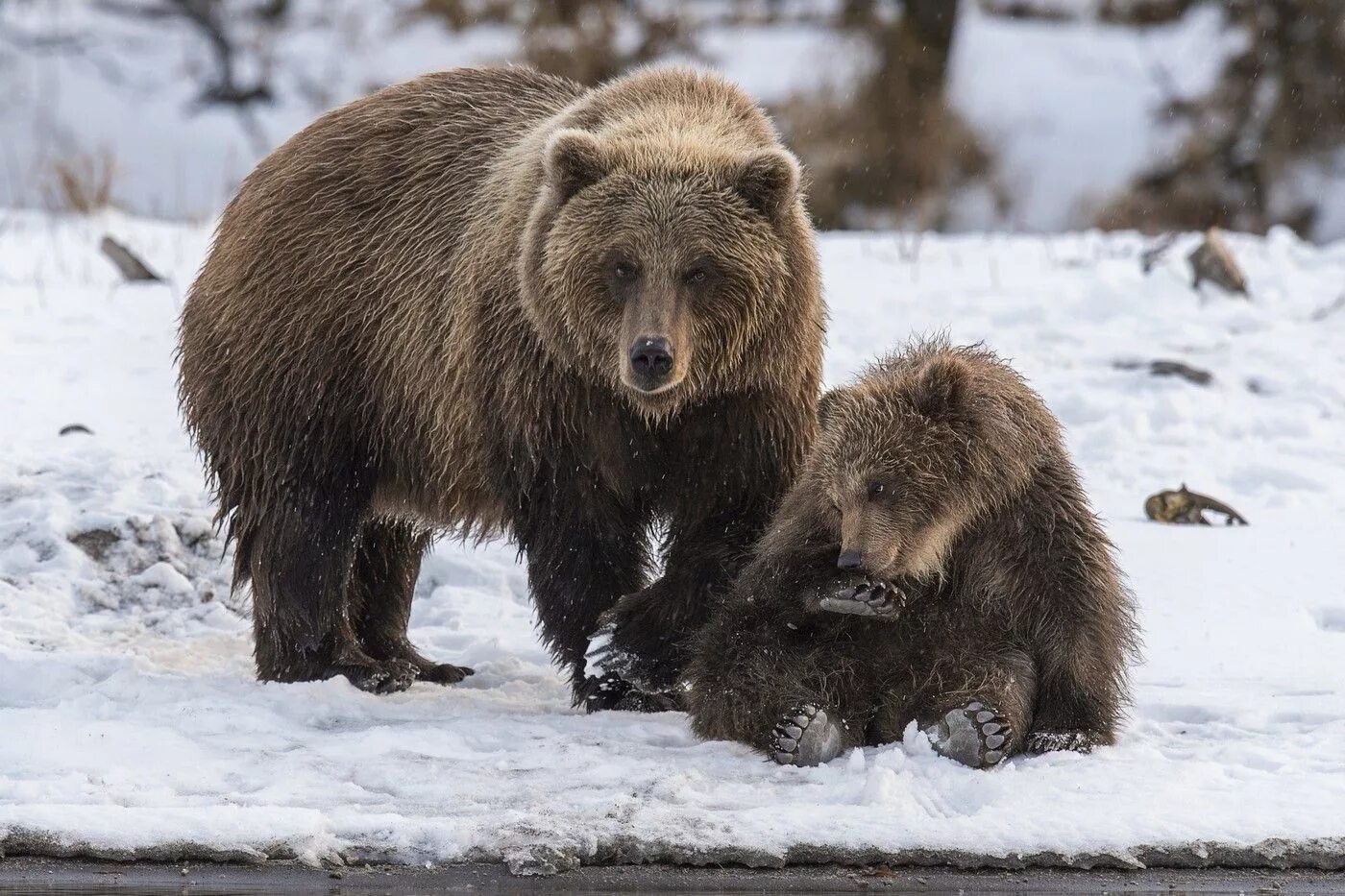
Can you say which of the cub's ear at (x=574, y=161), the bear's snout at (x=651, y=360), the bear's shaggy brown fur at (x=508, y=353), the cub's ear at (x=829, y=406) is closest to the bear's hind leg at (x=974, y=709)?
the cub's ear at (x=829, y=406)

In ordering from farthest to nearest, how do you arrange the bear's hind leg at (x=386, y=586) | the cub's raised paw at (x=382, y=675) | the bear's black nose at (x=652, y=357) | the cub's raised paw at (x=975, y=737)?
the bear's hind leg at (x=386, y=586)
the cub's raised paw at (x=382, y=675)
the bear's black nose at (x=652, y=357)
the cub's raised paw at (x=975, y=737)

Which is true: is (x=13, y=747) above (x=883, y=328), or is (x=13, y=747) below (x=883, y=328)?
below

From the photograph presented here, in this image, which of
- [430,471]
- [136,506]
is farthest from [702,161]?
[136,506]

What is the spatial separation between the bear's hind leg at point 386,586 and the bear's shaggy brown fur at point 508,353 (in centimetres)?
1

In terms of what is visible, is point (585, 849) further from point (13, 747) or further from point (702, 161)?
point (702, 161)

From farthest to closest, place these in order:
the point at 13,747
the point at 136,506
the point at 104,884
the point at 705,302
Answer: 1. the point at 136,506
2. the point at 705,302
3. the point at 13,747
4. the point at 104,884

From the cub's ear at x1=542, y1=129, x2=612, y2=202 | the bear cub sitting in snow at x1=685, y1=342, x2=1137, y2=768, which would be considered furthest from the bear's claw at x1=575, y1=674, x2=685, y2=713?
the cub's ear at x1=542, y1=129, x2=612, y2=202

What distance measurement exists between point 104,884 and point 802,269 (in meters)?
3.31

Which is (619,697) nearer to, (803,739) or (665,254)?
(803,739)

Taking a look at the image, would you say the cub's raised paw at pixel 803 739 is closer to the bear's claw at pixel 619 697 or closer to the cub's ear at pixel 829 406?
the cub's ear at pixel 829 406

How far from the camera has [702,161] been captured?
22.2ft

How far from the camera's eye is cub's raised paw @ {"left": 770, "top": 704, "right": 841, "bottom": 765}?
228 inches

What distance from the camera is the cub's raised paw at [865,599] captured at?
6039 millimetres

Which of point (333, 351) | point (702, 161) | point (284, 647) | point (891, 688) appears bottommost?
point (284, 647)
